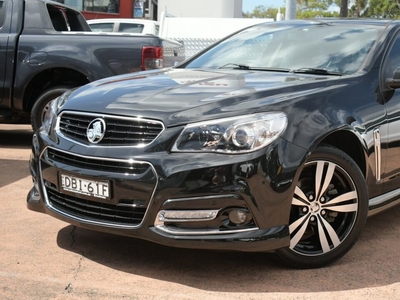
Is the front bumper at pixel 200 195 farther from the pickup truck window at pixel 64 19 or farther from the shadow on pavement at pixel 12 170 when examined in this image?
the pickup truck window at pixel 64 19

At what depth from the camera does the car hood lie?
3.72m

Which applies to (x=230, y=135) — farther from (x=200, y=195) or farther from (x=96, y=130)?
(x=96, y=130)

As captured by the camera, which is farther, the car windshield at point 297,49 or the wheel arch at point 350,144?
the car windshield at point 297,49

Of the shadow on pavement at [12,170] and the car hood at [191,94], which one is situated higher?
the car hood at [191,94]

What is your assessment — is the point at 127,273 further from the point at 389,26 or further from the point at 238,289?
the point at 389,26

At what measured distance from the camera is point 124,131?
375cm

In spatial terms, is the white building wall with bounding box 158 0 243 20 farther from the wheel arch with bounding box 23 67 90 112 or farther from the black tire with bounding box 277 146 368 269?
the black tire with bounding box 277 146 368 269

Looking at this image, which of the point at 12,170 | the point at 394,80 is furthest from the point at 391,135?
the point at 12,170

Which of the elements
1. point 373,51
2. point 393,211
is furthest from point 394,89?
point 393,211

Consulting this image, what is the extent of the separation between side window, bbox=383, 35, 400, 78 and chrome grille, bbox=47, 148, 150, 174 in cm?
196

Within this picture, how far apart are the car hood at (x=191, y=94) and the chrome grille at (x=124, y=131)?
0.14 ft

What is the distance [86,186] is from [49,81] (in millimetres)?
4469

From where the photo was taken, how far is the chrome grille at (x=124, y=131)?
3682 millimetres

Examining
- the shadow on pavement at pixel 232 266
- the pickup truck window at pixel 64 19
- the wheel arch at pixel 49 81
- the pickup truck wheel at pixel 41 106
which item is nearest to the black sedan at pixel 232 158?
the shadow on pavement at pixel 232 266
